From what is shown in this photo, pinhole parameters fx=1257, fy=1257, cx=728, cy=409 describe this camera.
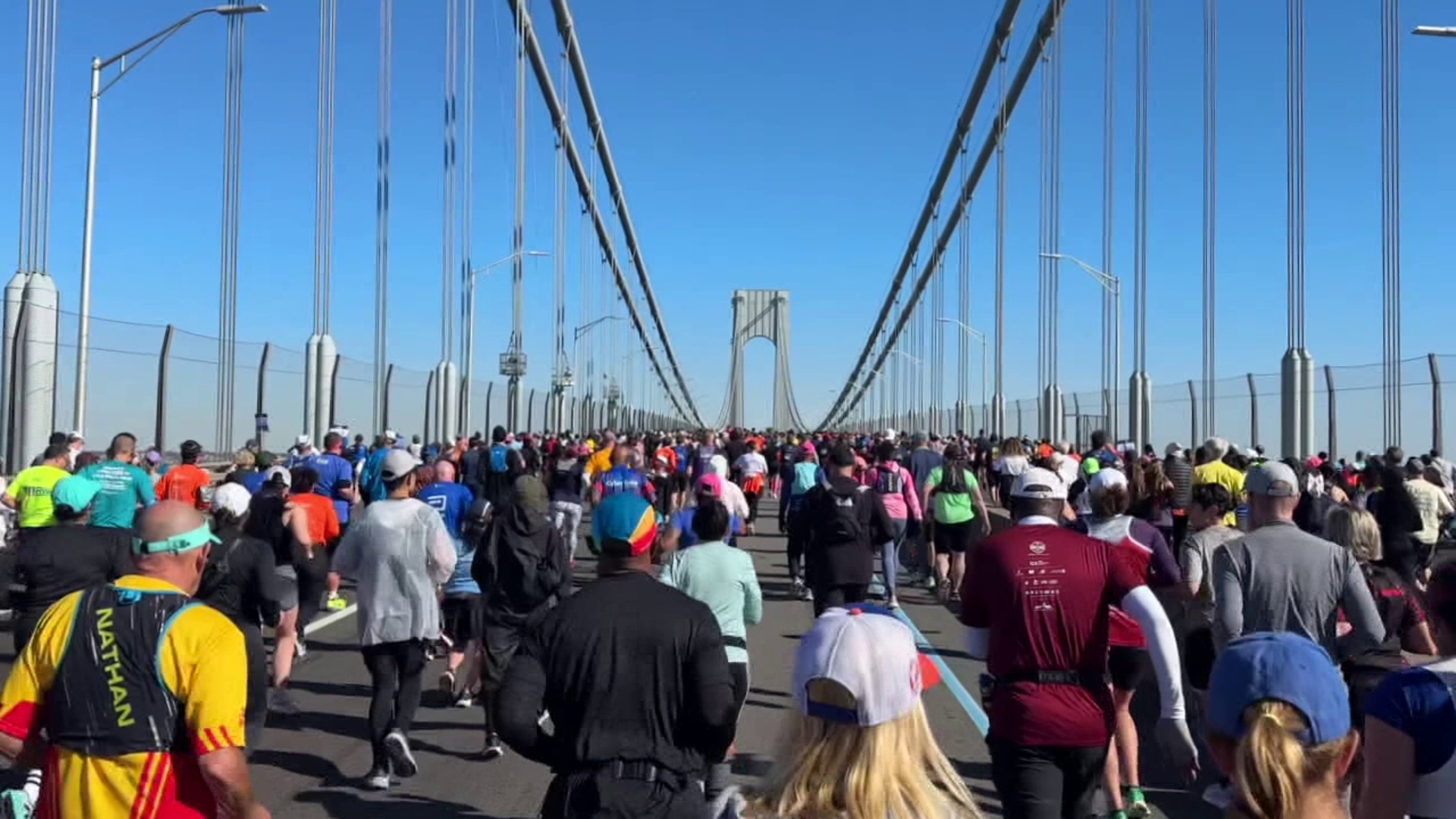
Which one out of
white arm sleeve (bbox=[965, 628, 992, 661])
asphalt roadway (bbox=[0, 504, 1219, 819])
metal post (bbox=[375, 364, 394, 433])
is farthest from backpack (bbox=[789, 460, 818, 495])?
metal post (bbox=[375, 364, 394, 433])

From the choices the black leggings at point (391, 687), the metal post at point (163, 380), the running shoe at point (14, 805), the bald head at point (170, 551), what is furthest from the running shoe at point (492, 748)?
the metal post at point (163, 380)

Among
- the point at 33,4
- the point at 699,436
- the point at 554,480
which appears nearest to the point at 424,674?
the point at 554,480

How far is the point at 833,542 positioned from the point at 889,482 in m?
3.44

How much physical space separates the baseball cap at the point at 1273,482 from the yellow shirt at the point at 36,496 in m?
7.20

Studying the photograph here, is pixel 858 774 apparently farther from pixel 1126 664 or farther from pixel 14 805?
pixel 1126 664

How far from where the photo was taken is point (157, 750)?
2719 mm

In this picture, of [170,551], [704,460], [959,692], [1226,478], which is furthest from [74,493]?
[704,460]

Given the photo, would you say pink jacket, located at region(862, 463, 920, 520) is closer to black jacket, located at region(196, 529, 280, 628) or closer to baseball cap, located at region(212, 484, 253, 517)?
baseball cap, located at region(212, 484, 253, 517)

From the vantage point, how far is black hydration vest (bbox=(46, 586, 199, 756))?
106 inches

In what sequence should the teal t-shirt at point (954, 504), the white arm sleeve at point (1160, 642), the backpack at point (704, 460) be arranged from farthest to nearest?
the backpack at point (704, 460), the teal t-shirt at point (954, 504), the white arm sleeve at point (1160, 642)

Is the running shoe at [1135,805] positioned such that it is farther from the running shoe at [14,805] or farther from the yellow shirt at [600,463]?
the yellow shirt at [600,463]

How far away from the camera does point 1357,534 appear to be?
5.95 meters

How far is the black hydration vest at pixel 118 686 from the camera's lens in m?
2.70

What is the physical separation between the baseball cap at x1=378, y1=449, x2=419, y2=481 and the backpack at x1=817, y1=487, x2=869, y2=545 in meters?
2.91
